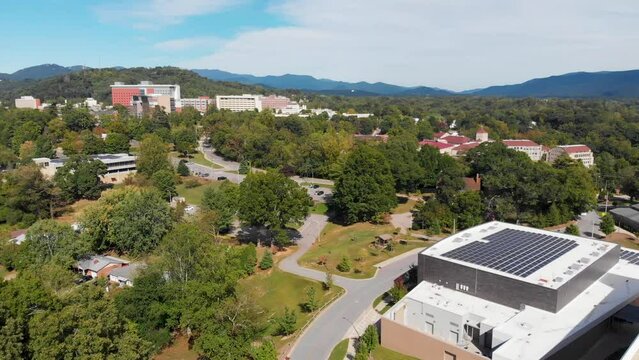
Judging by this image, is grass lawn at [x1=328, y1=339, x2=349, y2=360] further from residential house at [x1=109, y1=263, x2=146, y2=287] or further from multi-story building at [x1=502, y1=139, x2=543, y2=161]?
multi-story building at [x1=502, y1=139, x2=543, y2=161]

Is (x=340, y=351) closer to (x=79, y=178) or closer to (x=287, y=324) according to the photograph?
(x=287, y=324)

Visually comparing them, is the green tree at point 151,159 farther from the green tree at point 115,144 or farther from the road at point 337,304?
the road at point 337,304

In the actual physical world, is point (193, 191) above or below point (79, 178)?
below

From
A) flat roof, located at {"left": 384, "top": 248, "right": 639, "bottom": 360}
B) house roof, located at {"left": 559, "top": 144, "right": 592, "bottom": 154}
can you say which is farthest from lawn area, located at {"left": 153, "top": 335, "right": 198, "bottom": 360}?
house roof, located at {"left": 559, "top": 144, "right": 592, "bottom": 154}

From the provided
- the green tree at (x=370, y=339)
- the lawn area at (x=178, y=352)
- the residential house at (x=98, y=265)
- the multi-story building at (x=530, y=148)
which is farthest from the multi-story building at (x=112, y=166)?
the multi-story building at (x=530, y=148)

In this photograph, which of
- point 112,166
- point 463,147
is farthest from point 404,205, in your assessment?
point 112,166

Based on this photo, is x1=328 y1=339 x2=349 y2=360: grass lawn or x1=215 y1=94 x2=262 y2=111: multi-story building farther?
x1=215 y1=94 x2=262 y2=111: multi-story building

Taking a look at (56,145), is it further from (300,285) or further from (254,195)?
(300,285)
